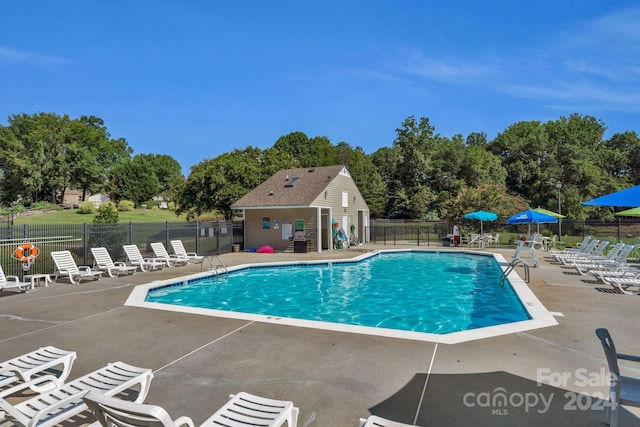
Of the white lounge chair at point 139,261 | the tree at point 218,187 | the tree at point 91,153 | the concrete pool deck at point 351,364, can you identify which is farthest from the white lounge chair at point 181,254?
the tree at point 91,153

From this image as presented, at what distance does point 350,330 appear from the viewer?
586 cm

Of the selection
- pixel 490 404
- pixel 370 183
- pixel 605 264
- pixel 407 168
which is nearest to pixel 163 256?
pixel 490 404

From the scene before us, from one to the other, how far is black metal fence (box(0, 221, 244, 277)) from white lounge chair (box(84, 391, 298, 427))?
11995 mm

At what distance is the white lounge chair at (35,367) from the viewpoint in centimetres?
365

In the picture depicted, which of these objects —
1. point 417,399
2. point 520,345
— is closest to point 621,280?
point 520,345

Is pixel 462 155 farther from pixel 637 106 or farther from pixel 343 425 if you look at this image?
pixel 343 425

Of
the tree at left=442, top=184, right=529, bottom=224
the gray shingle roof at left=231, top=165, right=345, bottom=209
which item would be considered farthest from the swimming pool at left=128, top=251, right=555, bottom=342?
the tree at left=442, top=184, right=529, bottom=224

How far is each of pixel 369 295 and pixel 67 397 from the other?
873 cm

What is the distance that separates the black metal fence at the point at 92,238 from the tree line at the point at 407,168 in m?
9.41

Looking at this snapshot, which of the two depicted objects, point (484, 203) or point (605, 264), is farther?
point (484, 203)

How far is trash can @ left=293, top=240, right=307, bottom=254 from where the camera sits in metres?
21.1

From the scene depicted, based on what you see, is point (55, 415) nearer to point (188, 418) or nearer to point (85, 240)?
point (188, 418)

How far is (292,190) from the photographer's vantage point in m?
23.5

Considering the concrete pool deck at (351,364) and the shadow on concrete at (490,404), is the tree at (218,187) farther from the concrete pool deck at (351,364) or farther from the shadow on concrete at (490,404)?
the shadow on concrete at (490,404)
